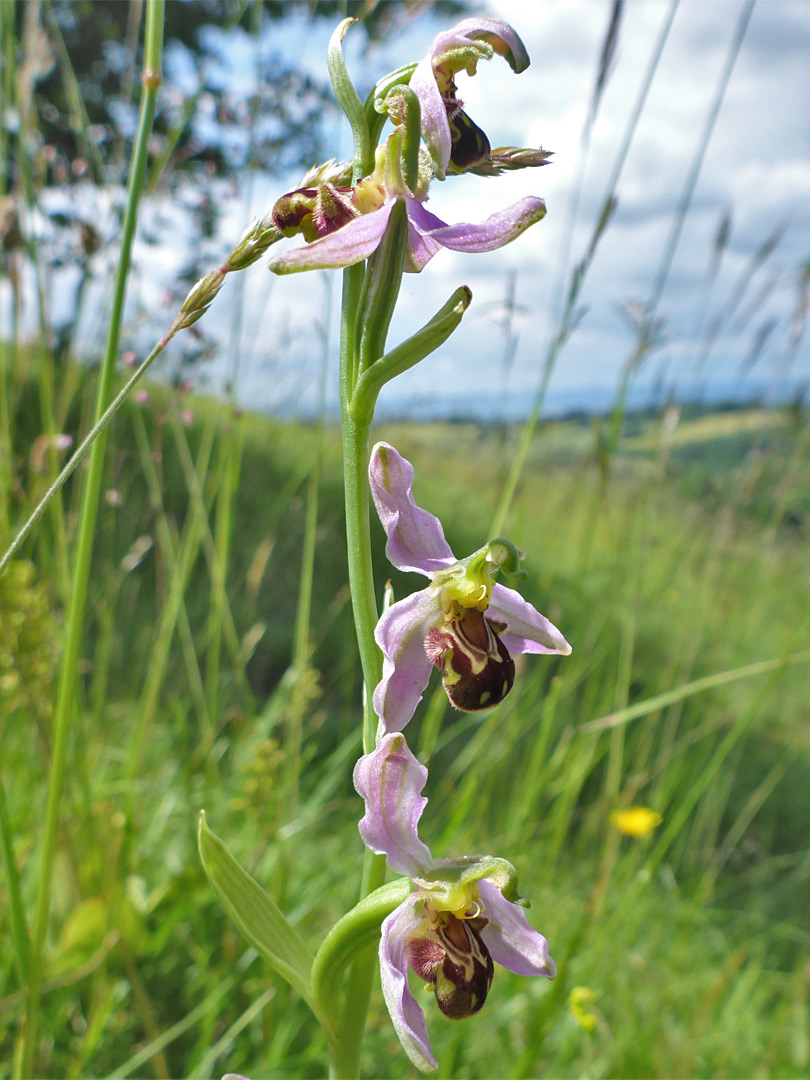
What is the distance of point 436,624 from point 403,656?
4 centimetres

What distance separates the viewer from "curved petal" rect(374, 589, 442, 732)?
2.24 feet

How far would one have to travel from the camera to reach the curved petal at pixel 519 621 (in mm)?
770

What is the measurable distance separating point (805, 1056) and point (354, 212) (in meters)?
2.10

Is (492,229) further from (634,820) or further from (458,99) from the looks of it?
(634,820)

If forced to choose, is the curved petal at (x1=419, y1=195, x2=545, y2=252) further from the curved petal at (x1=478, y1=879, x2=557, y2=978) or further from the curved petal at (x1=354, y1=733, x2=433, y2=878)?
the curved petal at (x1=478, y1=879, x2=557, y2=978)

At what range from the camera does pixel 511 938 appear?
74 centimetres

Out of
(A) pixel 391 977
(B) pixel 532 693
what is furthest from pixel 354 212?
(B) pixel 532 693

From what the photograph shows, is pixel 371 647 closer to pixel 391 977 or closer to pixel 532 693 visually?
pixel 391 977

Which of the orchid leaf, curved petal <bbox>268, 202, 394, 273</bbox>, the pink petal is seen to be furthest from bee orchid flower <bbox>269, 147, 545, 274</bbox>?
the orchid leaf

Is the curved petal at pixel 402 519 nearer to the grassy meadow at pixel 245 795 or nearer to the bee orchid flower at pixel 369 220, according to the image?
the bee orchid flower at pixel 369 220

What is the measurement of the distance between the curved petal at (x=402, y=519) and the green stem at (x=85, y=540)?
29 centimetres

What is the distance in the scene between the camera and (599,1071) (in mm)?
1390

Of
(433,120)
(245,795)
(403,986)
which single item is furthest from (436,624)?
(245,795)

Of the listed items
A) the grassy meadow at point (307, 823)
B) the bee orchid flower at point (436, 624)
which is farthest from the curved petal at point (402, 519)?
the grassy meadow at point (307, 823)
